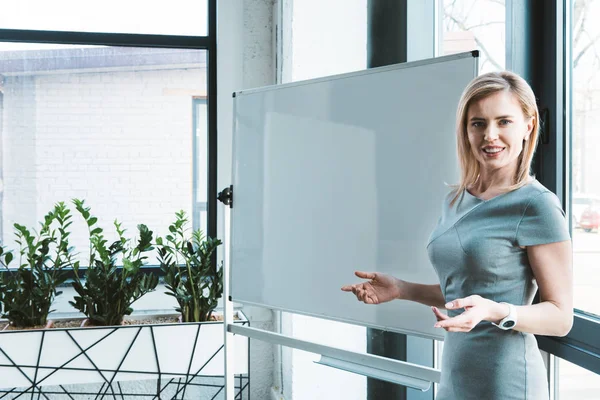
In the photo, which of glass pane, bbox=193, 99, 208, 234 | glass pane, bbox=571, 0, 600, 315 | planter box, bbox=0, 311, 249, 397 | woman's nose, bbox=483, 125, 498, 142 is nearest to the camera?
woman's nose, bbox=483, 125, 498, 142

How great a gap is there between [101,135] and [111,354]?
109 centimetres

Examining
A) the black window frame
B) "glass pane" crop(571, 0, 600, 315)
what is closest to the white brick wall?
the black window frame

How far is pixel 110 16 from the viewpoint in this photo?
281 centimetres

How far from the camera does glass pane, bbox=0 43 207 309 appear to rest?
276cm

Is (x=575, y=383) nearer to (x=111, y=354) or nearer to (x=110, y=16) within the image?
(x=111, y=354)

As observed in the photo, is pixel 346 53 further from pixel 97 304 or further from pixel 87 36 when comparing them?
pixel 97 304

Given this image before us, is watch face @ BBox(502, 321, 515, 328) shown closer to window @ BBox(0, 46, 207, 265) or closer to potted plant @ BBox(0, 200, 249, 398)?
potted plant @ BBox(0, 200, 249, 398)

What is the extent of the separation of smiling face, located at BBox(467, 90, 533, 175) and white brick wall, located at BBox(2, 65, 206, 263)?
2.03 m

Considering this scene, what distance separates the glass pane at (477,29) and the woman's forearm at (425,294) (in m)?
0.60

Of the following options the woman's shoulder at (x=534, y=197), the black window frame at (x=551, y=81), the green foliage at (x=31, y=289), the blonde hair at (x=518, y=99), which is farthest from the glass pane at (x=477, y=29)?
the green foliage at (x=31, y=289)

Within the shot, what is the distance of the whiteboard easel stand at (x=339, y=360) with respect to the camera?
150 cm

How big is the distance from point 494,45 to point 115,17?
1887 millimetres

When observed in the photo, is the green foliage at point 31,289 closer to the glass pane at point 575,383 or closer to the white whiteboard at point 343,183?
the white whiteboard at point 343,183

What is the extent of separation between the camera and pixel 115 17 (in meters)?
2.81
